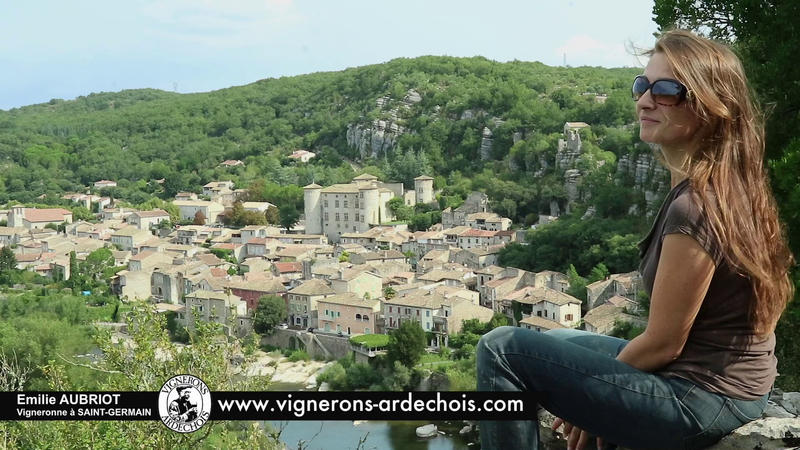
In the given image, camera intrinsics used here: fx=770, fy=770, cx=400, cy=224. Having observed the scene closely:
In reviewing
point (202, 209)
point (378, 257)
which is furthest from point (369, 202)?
point (202, 209)

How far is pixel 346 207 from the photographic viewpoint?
33.6 meters

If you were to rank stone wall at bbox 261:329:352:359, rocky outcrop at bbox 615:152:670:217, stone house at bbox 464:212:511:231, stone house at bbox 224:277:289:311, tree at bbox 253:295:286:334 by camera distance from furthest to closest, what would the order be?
1. stone house at bbox 464:212:511:231
2. rocky outcrop at bbox 615:152:670:217
3. stone house at bbox 224:277:289:311
4. tree at bbox 253:295:286:334
5. stone wall at bbox 261:329:352:359

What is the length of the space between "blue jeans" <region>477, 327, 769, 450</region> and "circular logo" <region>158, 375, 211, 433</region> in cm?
93

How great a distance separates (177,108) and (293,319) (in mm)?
50096

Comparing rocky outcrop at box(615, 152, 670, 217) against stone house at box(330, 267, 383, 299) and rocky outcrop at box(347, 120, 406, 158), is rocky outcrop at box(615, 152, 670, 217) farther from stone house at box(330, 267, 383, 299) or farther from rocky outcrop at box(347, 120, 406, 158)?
rocky outcrop at box(347, 120, 406, 158)

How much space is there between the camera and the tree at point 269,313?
20125 millimetres

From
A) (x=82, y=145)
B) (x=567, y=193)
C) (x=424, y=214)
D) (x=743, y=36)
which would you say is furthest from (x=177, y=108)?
(x=743, y=36)

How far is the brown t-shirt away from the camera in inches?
52.8

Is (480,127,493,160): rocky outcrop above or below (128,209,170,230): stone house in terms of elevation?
above

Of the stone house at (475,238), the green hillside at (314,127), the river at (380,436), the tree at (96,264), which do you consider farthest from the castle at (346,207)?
the river at (380,436)

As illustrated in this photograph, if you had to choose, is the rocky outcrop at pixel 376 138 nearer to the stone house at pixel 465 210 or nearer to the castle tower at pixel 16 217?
the stone house at pixel 465 210

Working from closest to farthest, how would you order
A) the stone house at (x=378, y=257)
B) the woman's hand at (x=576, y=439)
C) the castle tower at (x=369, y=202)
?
the woman's hand at (x=576, y=439), the stone house at (x=378, y=257), the castle tower at (x=369, y=202)

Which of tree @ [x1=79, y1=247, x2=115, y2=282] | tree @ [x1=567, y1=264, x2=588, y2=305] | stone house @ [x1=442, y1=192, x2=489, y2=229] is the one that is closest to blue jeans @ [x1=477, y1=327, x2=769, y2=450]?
tree @ [x1=567, y1=264, x2=588, y2=305]

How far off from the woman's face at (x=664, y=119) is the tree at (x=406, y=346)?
15024 millimetres
